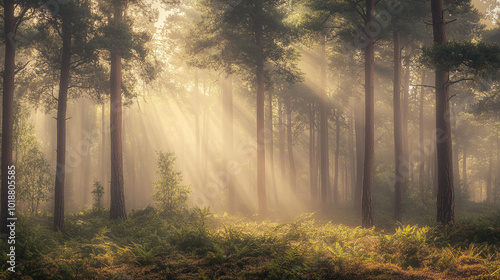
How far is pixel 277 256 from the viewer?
7.31 meters

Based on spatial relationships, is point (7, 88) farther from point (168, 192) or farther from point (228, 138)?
point (228, 138)

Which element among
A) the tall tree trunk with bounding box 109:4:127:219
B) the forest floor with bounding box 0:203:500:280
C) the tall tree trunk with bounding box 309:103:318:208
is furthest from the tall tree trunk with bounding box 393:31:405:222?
the tall tree trunk with bounding box 109:4:127:219

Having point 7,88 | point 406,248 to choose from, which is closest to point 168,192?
point 7,88

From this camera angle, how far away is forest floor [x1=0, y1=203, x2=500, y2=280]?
639 centimetres

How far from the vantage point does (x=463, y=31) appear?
792 inches

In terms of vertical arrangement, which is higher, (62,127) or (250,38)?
(250,38)

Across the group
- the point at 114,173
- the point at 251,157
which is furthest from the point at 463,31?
the point at 251,157

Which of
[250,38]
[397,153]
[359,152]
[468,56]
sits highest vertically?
[250,38]

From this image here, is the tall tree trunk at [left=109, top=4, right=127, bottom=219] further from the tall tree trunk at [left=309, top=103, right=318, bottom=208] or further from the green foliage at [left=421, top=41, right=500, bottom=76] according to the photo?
the tall tree trunk at [left=309, top=103, right=318, bottom=208]

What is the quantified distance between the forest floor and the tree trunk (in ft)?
2.06

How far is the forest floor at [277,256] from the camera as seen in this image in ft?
21.0

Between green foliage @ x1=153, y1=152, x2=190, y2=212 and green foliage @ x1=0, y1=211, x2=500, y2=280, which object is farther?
green foliage @ x1=153, y1=152, x2=190, y2=212

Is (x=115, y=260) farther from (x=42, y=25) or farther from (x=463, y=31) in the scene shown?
(x=463, y=31)

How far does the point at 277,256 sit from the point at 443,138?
691 cm
